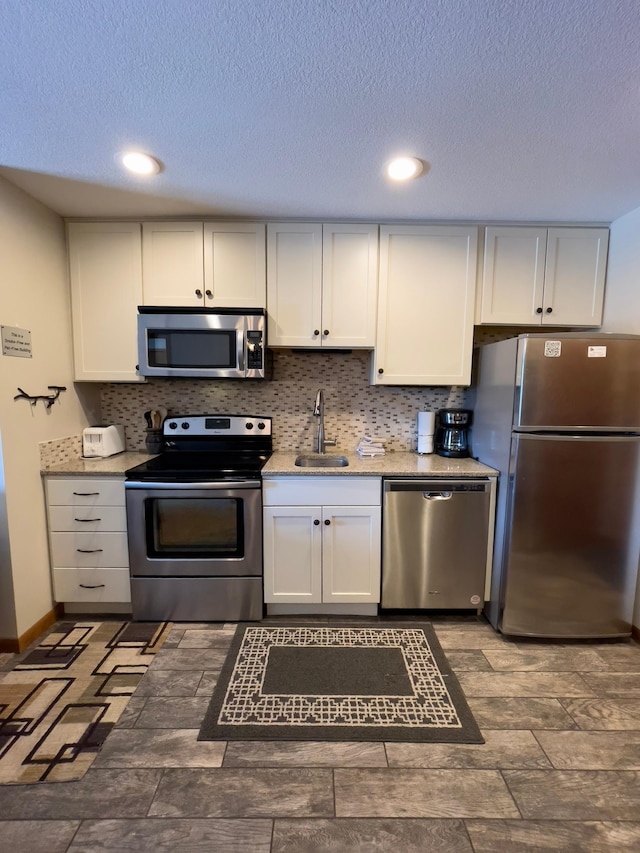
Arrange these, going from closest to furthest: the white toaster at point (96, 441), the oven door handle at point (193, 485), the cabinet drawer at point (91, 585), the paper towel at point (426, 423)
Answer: the oven door handle at point (193, 485), the cabinet drawer at point (91, 585), the white toaster at point (96, 441), the paper towel at point (426, 423)

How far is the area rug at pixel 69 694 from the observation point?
4.48 ft

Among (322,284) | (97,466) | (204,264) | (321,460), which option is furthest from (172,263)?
A: (321,460)

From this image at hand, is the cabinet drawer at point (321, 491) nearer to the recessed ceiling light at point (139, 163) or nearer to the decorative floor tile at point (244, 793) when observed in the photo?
the decorative floor tile at point (244, 793)

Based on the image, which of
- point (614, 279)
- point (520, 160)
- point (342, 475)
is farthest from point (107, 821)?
point (614, 279)

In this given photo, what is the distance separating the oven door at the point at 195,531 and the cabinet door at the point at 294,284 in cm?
94

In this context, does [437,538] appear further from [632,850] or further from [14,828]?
[14,828]

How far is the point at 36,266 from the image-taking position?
203 cm

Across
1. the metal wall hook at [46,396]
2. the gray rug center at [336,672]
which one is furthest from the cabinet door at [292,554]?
the metal wall hook at [46,396]

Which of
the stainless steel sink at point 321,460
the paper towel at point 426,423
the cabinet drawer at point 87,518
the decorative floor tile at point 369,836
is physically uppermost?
the paper towel at point 426,423

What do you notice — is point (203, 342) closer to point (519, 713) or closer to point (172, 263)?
point (172, 263)

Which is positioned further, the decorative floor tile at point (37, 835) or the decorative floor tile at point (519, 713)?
the decorative floor tile at point (519, 713)

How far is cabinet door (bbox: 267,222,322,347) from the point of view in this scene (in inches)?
88.8

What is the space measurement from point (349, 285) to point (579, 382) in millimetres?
1357

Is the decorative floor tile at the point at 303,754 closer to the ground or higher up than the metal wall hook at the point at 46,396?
closer to the ground
